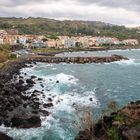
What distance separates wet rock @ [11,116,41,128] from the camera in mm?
37219

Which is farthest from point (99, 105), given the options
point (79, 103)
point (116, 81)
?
point (116, 81)

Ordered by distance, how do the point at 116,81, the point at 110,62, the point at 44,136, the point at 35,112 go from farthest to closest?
the point at 110,62, the point at 116,81, the point at 35,112, the point at 44,136

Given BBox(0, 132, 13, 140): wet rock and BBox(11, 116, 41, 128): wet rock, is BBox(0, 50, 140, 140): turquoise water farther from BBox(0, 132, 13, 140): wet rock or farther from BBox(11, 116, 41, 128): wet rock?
BBox(0, 132, 13, 140): wet rock

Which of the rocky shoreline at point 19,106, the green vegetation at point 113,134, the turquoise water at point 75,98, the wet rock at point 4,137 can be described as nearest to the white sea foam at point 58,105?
the turquoise water at point 75,98

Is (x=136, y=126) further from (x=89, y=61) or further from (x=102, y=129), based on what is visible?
(x=89, y=61)

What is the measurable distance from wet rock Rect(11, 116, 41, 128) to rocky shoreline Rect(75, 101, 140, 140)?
9.59m

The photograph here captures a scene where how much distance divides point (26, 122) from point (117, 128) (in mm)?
13476

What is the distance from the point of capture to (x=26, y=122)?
37.6 meters

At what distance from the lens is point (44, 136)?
34.2 meters

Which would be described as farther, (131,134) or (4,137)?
(4,137)

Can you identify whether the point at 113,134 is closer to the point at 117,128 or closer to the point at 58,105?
the point at 117,128

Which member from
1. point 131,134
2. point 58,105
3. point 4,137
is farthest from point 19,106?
point 131,134

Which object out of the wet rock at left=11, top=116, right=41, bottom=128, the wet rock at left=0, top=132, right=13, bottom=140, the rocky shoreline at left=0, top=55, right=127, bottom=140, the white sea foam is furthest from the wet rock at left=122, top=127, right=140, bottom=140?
the wet rock at left=11, top=116, right=41, bottom=128

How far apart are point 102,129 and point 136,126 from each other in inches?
130
